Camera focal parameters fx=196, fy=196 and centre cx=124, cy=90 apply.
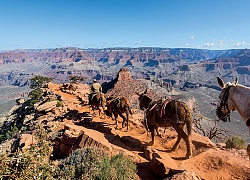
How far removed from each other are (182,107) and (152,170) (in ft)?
10.4

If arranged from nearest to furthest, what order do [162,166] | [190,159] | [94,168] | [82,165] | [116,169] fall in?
1. [94,168]
2. [116,169]
3. [82,165]
4. [162,166]
5. [190,159]

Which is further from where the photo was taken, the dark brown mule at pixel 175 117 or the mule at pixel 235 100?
the dark brown mule at pixel 175 117

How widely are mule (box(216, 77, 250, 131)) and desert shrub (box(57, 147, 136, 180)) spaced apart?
3.89 metres

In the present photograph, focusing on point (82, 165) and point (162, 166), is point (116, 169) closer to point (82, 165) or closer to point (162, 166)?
point (82, 165)

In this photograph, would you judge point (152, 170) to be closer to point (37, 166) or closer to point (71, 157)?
point (71, 157)

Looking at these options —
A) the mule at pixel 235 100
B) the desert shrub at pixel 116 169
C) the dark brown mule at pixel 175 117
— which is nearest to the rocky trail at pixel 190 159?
the dark brown mule at pixel 175 117

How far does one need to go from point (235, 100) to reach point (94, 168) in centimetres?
515

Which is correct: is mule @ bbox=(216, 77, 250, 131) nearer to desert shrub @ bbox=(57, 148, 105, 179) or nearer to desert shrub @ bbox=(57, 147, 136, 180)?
desert shrub @ bbox=(57, 147, 136, 180)

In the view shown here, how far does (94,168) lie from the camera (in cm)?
682

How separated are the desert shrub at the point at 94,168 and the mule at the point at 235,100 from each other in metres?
3.89

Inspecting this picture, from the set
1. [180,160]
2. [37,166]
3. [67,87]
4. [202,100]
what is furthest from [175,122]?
[202,100]

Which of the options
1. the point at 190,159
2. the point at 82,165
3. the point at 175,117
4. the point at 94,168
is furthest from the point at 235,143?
the point at 82,165

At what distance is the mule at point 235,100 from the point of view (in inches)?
226

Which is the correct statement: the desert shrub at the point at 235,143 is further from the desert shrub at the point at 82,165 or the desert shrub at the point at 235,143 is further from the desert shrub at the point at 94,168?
the desert shrub at the point at 82,165
